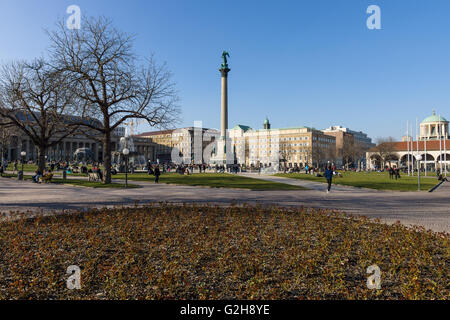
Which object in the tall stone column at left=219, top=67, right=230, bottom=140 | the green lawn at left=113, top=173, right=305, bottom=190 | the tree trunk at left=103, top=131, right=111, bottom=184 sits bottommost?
the green lawn at left=113, top=173, right=305, bottom=190

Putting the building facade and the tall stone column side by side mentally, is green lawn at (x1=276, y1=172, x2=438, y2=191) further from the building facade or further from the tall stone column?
the building facade

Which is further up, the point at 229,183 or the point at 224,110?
the point at 224,110

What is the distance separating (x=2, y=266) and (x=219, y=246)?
4794mm

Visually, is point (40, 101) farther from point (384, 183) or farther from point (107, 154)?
point (384, 183)

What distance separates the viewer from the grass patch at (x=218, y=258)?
561 cm

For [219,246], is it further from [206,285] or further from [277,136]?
[277,136]

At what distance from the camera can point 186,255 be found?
25.0 feet

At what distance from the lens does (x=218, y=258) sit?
24.2ft

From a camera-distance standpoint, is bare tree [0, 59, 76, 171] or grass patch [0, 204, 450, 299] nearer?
grass patch [0, 204, 450, 299]

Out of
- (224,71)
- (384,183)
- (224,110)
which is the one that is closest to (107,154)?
(384,183)

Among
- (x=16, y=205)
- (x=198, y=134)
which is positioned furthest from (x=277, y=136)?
(x=16, y=205)

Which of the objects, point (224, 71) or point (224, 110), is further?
point (224, 71)

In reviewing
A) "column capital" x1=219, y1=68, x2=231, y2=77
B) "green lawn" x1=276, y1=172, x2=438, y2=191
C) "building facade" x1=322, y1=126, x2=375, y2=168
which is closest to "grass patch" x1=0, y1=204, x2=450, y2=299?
"green lawn" x1=276, y1=172, x2=438, y2=191

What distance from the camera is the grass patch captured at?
561 cm
